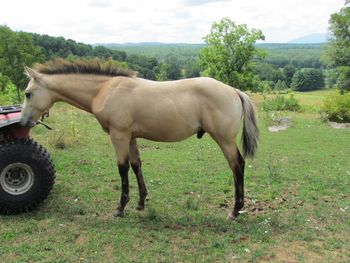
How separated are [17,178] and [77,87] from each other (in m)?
1.53

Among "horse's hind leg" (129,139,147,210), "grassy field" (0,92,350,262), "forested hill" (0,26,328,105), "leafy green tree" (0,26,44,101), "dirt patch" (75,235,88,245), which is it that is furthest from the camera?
"leafy green tree" (0,26,44,101)

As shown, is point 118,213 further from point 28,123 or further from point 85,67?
point 85,67

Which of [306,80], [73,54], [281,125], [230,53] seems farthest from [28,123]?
[306,80]

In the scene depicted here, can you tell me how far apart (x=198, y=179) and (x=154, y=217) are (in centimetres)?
218

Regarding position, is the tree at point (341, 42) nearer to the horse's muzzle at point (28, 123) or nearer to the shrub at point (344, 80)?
the shrub at point (344, 80)

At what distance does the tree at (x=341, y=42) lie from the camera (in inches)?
Result: 1353

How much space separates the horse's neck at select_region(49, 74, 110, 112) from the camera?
525 cm

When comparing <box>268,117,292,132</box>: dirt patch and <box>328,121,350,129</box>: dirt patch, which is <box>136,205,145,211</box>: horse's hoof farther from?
<box>328,121,350,129</box>: dirt patch

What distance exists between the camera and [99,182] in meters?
6.89

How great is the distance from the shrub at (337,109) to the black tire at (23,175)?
14.3 metres

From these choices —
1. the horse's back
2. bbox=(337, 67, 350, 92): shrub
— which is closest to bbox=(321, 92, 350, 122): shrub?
the horse's back

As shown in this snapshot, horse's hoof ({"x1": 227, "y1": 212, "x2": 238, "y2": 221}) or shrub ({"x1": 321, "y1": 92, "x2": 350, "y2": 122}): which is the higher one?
horse's hoof ({"x1": 227, "y1": 212, "x2": 238, "y2": 221})

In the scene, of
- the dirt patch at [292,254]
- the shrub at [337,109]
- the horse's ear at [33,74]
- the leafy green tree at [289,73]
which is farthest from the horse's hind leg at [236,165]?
the leafy green tree at [289,73]

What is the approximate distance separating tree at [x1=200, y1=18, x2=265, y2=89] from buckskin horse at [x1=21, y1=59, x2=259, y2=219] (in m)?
31.1
